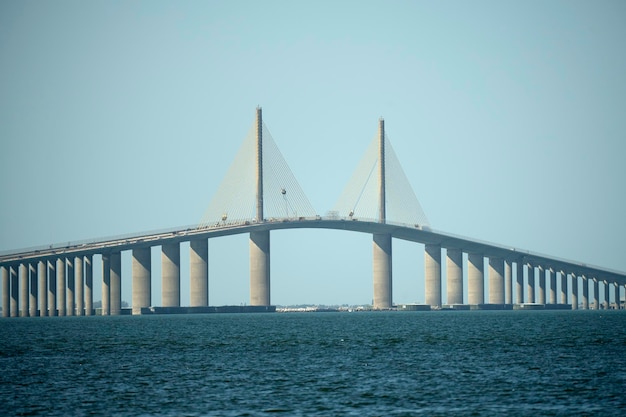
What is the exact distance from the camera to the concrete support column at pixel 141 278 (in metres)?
134

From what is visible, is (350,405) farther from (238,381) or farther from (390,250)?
(390,250)

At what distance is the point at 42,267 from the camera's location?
134 meters

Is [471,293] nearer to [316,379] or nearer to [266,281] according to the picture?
[266,281]

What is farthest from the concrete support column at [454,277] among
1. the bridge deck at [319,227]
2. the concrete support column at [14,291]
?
the concrete support column at [14,291]

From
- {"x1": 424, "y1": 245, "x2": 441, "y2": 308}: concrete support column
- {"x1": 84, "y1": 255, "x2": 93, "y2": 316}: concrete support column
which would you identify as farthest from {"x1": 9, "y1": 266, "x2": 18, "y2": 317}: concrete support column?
{"x1": 424, "y1": 245, "x2": 441, "y2": 308}: concrete support column

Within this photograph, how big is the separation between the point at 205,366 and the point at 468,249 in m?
117

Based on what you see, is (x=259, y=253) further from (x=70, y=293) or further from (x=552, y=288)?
(x=552, y=288)

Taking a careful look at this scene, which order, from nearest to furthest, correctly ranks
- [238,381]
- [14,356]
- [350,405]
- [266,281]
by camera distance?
Answer: 1. [350,405]
2. [238,381]
3. [14,356]
4. [266,281]

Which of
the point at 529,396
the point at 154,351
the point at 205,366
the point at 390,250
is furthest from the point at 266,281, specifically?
the point at 529,396

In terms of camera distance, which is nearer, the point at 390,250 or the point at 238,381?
the point at 238,381

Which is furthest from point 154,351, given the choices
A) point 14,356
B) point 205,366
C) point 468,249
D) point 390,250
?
point 468,249

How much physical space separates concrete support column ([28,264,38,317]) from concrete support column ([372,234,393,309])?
48777 mm

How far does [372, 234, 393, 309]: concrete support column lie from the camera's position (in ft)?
516

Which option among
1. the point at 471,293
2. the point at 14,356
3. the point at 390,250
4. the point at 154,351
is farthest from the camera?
the point at 471,293
